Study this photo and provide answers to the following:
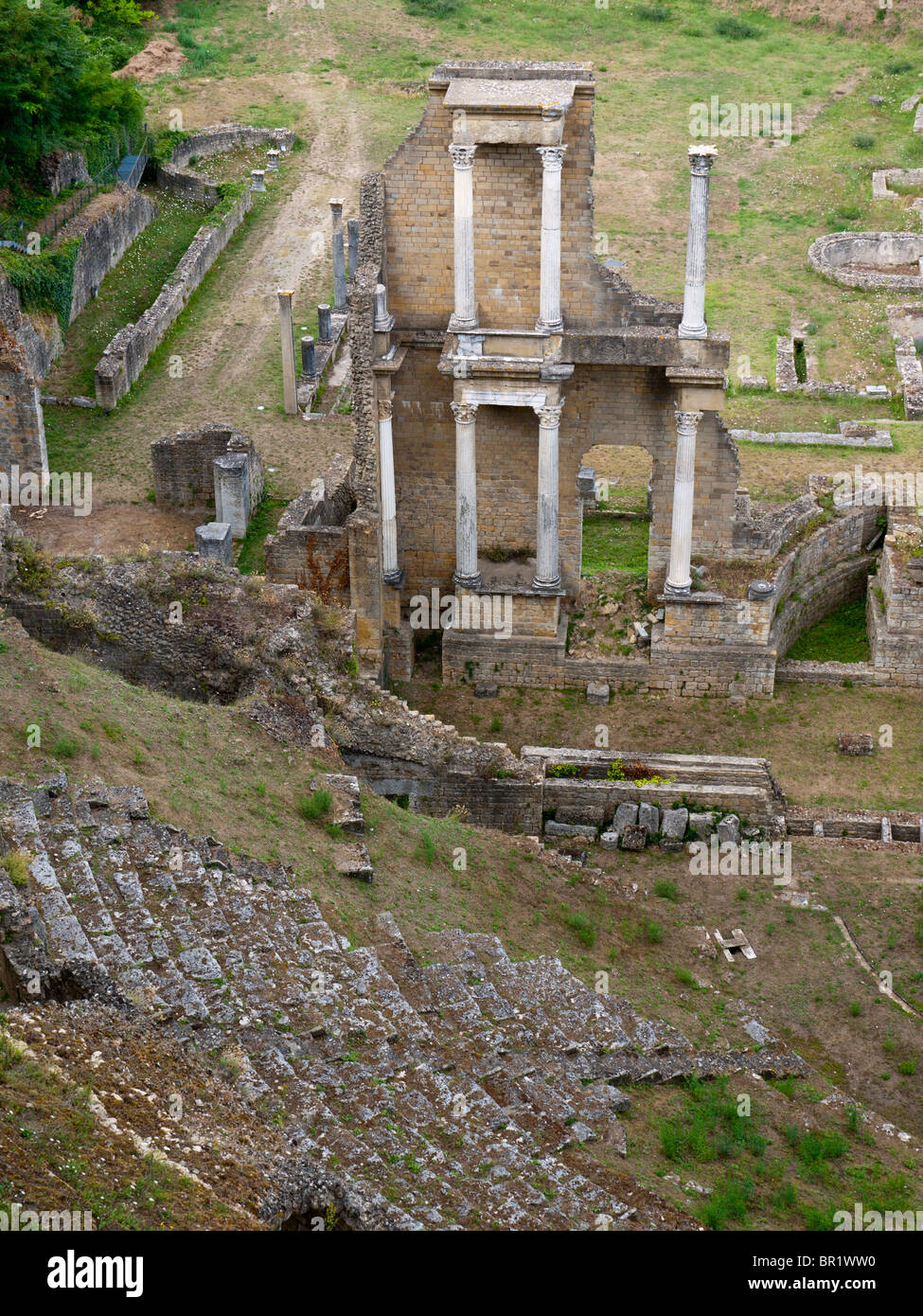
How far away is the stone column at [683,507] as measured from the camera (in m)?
26.3

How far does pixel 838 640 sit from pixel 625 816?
673cm

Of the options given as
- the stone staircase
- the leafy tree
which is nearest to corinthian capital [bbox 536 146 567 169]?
the stone staircase

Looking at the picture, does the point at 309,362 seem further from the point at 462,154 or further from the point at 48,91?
the point at 462,154

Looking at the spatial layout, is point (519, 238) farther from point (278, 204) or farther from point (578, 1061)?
point (278, 204)

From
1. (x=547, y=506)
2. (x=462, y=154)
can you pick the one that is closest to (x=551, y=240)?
(x=462, y=154)

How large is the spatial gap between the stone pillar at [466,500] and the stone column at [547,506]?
0.98 metres

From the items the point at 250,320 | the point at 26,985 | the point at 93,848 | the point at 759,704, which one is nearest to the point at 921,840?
the point at 759,704

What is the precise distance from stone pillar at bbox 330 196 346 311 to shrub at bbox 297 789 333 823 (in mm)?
21672

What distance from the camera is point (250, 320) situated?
41.5m

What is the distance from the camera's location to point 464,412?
2653 cm

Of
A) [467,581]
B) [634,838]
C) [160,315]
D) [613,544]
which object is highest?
[160,315]

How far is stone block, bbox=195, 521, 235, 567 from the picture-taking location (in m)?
30.5

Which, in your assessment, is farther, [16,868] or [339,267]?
[339,267]

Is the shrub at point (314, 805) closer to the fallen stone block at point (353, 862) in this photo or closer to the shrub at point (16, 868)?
the fallen stone block at point (353, 862)
